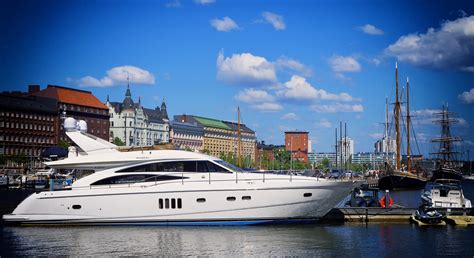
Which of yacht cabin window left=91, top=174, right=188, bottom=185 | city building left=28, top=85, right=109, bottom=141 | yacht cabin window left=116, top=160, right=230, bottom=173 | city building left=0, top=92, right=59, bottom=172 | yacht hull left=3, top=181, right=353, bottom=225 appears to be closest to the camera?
yacht hull left=3, top=181, right=353, bottom=225

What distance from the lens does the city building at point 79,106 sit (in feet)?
522

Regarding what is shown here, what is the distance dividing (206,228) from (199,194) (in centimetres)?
190

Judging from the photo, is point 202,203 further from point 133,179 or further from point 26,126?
point 26,126

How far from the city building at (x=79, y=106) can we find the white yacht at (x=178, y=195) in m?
121

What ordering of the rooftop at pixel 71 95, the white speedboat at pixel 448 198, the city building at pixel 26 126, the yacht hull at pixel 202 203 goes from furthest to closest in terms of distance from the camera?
the rooftop at pixel 71 95, the city building at pixel 26 126, the white speedboat at pixel 448 198, the yacht hull at pixel 202 203

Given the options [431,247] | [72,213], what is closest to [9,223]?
[72,213]

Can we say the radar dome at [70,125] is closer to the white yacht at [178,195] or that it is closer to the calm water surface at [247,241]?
the white yacht at [178,195]

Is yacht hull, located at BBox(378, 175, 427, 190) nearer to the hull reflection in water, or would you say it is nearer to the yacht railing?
the hull reflection in water

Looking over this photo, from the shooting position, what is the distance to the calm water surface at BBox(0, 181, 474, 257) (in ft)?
95.8

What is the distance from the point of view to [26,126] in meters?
145

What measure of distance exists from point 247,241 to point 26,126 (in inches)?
4851

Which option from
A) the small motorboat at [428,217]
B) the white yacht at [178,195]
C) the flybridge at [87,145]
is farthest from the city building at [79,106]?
the small motorboat at [428,217]

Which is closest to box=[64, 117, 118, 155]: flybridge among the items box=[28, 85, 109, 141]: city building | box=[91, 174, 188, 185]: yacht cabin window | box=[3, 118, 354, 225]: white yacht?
box=[3, 118, 354, 225]: white yacht

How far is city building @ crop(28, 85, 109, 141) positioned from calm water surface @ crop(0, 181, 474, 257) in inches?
4862
